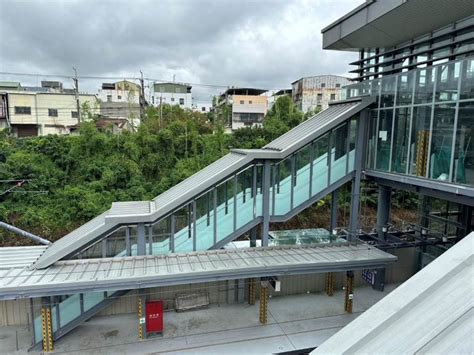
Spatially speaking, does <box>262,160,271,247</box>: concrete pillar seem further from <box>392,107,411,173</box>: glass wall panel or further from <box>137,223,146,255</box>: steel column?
<box>392,107,411,173</box>: glass wall panel

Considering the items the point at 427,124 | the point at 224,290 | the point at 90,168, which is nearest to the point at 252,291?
the point at 224,290

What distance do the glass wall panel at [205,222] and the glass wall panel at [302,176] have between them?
2.98 m

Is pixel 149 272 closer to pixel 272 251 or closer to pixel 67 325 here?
pixel 67 325

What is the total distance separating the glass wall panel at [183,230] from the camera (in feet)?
34.0

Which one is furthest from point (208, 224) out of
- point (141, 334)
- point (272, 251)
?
point (141, 334)

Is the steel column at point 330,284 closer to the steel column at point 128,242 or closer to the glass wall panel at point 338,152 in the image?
the glass wall panel at point 338,152

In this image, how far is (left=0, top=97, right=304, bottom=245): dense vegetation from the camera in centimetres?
1658

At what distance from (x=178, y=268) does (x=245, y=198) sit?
3.17 m

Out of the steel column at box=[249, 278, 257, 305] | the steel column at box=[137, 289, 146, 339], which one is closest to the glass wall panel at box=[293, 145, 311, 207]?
the steel column at box=[249, 278, 257, 305]

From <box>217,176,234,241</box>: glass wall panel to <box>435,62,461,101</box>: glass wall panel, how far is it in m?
6.43

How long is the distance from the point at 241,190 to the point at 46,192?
38.8ft

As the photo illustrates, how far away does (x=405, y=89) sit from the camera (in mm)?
10484

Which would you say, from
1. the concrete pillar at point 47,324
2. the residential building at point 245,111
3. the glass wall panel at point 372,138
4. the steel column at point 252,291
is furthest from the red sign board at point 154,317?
the residential building at point 245,111

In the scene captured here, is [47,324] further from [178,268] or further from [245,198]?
[245,198]
